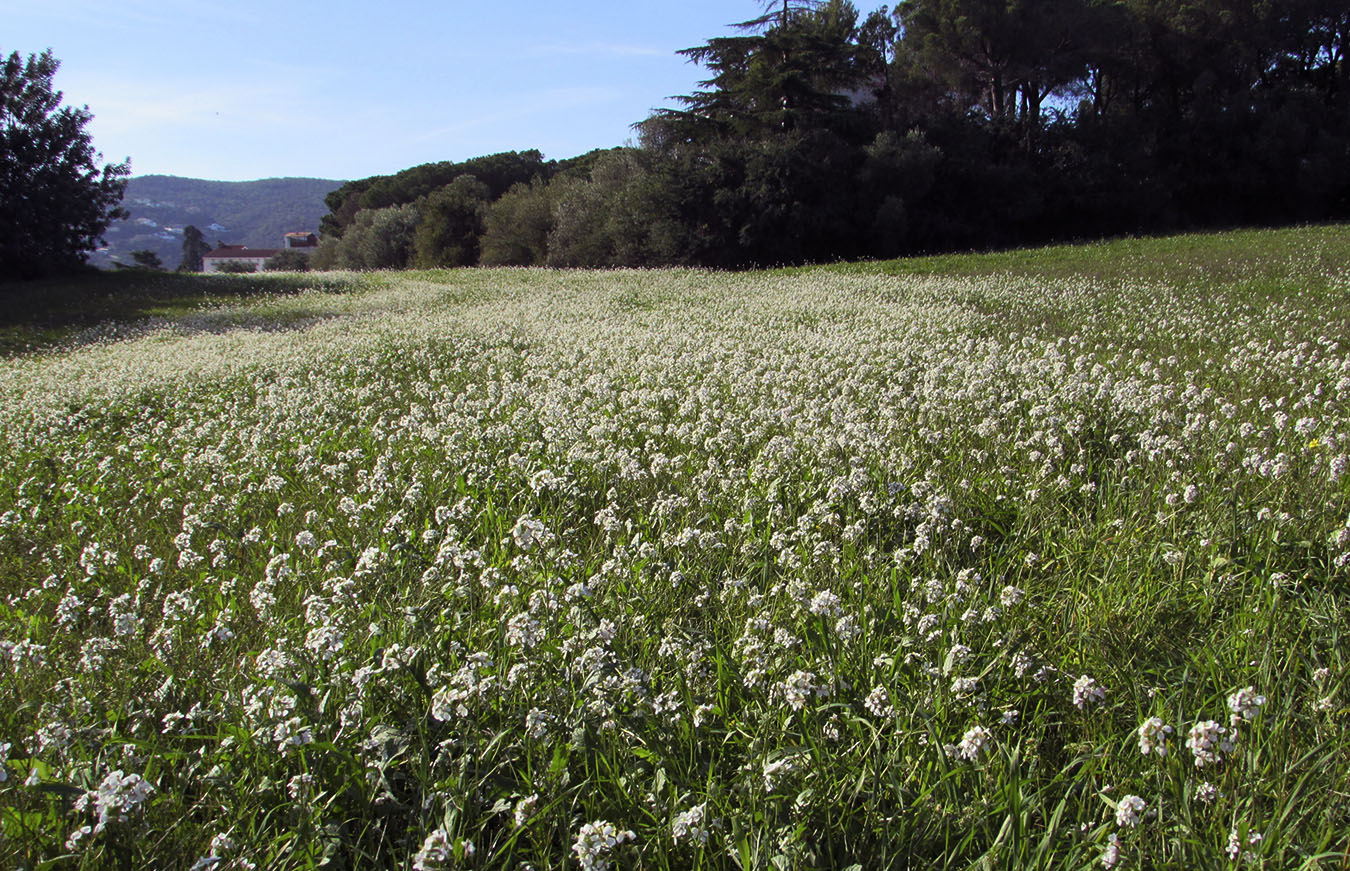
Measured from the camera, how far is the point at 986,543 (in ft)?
14.2

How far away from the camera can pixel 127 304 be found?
25.0 metres

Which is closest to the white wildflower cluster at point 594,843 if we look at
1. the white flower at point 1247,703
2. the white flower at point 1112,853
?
the white flower at point 1112,853

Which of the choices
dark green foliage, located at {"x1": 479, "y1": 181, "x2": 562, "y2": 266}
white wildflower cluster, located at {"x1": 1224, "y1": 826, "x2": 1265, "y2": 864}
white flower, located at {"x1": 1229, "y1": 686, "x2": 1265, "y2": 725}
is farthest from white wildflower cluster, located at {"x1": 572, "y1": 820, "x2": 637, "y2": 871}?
dark green foliage, located at {"x1": 479, "y1": 181, "x2": 562, "y2": 266}

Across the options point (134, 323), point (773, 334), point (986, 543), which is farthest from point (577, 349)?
point (134, 323)

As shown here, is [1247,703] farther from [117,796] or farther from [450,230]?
[450,230]

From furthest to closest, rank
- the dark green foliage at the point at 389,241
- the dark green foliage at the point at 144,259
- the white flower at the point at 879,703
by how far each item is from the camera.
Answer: the dark green foliage at the point at 144,259
the dark green foliage at the point at 389,241
the white flower at the point at 879,703

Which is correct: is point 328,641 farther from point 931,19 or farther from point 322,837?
point 931,19

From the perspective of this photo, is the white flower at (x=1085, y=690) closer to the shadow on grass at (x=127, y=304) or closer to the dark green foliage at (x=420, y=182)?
the shadow on grass at (x=127, y=304)

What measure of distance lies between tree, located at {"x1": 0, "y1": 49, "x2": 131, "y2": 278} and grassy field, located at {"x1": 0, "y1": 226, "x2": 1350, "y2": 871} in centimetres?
2982

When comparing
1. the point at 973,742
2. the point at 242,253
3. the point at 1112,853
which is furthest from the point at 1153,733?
the point at 242,253

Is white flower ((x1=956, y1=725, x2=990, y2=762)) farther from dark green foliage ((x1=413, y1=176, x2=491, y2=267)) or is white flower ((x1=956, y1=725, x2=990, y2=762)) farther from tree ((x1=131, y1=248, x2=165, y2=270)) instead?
tree ((x1=131, y1=248, x2=165, y2=270))

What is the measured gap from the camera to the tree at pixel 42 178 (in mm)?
29609

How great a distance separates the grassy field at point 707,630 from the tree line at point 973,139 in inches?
1152

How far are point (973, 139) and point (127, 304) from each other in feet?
127
